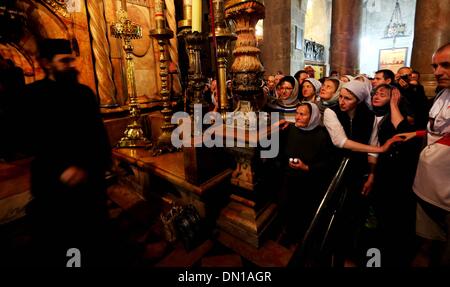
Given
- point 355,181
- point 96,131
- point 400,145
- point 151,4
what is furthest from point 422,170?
point 151,4

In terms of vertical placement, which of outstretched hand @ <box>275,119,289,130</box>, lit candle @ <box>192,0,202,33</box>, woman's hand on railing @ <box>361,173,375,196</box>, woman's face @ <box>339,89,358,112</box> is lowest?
woman's hand on railing @ <box>361,173,375,196</box>

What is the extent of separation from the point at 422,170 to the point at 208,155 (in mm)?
2001

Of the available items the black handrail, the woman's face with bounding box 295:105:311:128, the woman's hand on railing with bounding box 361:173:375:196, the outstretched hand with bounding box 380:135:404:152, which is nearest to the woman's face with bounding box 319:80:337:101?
the woman's face with bounding box 295:105:311:128

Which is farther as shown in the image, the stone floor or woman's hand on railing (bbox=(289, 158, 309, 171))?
woman's hand on railing (bbox=(289, 158, 309, 171))

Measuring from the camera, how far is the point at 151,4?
509cm

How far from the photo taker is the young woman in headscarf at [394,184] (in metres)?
2.33

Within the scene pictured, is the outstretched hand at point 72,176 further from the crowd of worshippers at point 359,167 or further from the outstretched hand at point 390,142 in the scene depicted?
the outstretched hand at point 390,142

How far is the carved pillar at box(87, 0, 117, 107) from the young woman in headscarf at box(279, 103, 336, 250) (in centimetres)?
358

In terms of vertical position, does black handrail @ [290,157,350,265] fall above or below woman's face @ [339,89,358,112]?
below

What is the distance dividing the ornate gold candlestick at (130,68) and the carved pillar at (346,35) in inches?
284

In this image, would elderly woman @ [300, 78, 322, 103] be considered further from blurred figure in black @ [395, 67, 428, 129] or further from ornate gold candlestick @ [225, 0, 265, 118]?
blurred figure in black @ [395, 67, 428, 129]

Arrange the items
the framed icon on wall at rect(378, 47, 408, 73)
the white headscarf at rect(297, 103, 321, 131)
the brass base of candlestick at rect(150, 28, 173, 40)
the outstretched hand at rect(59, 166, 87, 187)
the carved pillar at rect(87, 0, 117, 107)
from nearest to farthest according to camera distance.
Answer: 1. the outstretched hand at rect(59, 166, 87, 187)
2. the white headscarf at rect(297, 103, 321, 131)
3. the brass base of candlestick at rect(150, 28, 173, 40)
4. the carved pillar at rect(87, 0, 117, 107)
5. the framed icon on wall at rect(378, 47, 408, 73)

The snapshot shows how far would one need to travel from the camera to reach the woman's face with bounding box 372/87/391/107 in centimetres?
248

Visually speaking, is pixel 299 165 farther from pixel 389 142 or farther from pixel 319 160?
pixel 389 142
